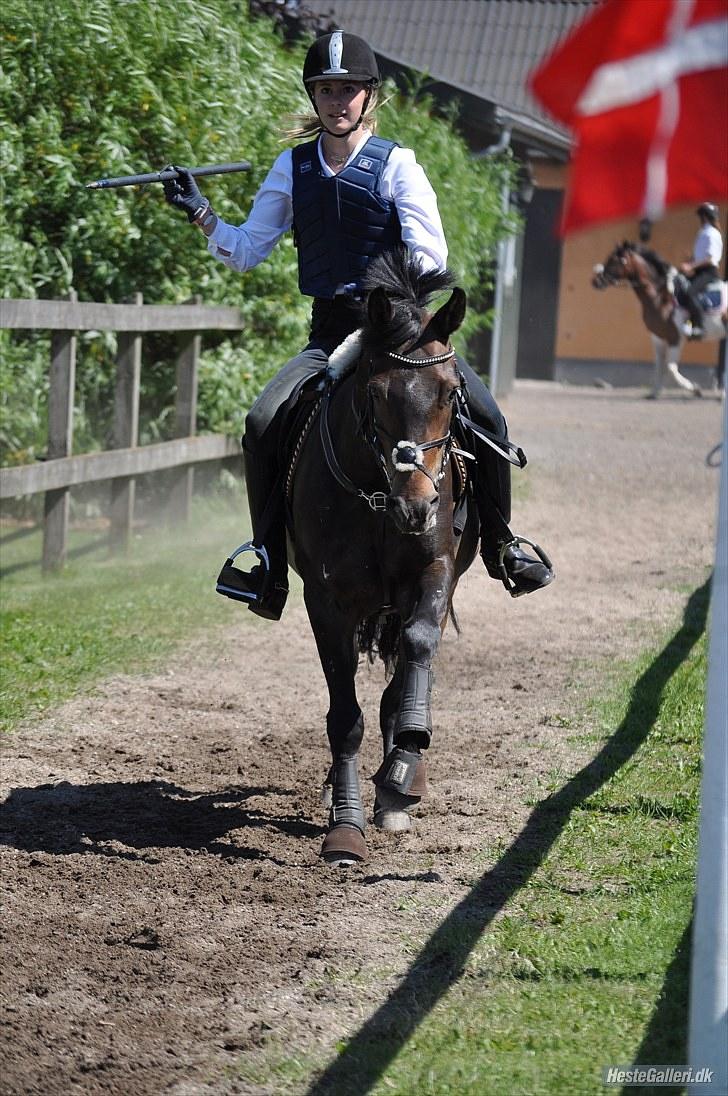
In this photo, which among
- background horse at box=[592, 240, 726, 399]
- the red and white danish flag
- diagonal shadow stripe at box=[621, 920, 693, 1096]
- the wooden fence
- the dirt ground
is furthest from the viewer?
background horse at box=[592, 240, 726, 399]

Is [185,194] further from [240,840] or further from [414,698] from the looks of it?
[240,840]

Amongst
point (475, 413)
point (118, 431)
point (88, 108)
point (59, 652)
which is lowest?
point (59, 652)

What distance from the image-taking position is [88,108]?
38.0 feet

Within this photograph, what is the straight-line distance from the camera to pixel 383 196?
5586 millimetres

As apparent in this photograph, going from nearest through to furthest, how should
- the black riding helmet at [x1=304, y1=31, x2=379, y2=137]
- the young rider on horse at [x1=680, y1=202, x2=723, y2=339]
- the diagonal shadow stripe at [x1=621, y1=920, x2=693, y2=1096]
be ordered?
the diagonal shadow stripe at [x1=621, y1=920, x2=693, y2=1096] → the black riding helmet at [x1=304, y1=31, x2=379, y2=137] → the young rider on horse at [x1=680, y1=202, x2=723, y2=339]

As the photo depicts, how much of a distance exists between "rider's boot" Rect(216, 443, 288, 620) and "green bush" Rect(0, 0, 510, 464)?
5208 mm

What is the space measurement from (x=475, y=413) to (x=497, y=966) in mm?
2313

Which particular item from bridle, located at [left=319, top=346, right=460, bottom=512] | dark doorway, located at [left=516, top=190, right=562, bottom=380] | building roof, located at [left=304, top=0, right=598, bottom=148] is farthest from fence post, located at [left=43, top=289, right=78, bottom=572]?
building roof, located at [left=304, top=0, right=598, bottom=148]

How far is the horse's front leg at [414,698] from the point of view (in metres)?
5.19

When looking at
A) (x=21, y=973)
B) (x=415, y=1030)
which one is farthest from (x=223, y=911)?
(x=415, y=1030)

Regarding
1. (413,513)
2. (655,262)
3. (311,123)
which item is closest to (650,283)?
(655,262)

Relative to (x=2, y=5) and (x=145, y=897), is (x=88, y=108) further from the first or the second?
(x=145, y=897)

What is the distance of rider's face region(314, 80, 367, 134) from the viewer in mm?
5574

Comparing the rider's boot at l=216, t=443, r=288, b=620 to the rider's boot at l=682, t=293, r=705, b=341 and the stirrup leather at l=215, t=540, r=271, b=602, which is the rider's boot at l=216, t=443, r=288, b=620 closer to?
the stirrup leather at l=215, t=540, r=271, b=602
